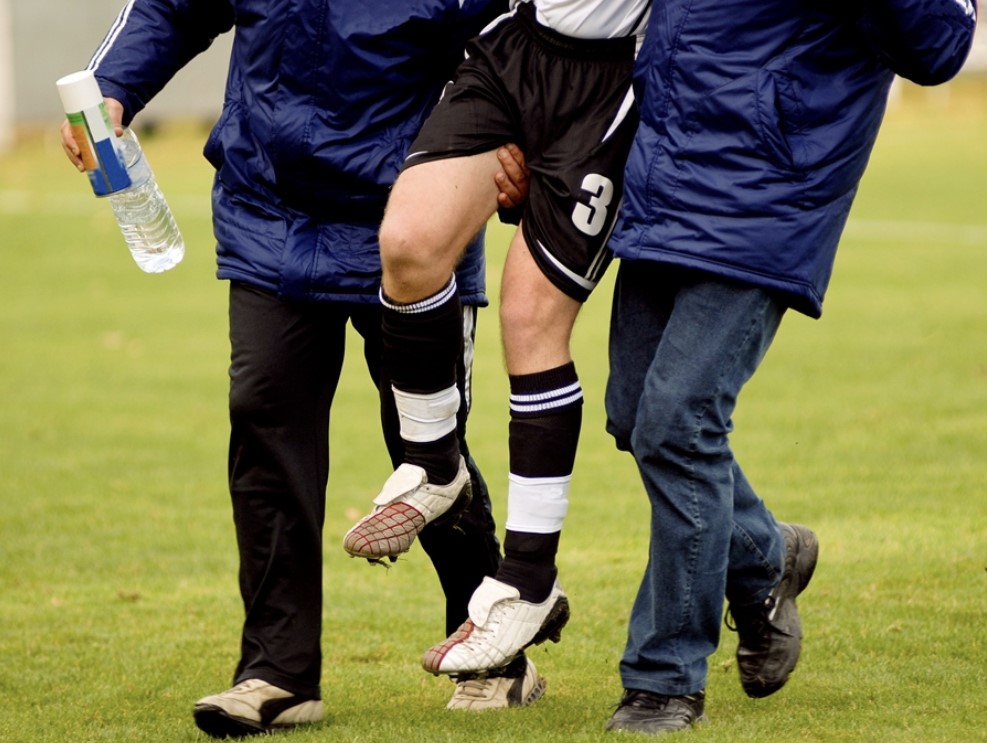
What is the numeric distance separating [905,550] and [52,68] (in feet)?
104

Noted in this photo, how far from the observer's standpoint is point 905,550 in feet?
22.5

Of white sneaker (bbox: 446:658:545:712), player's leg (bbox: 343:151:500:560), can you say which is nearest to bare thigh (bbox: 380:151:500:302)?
player's leg (bbox: 343:151:500:560)

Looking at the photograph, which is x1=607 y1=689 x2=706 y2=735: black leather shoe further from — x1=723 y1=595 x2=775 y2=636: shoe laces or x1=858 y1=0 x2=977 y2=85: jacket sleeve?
x1=858 y1=0 x2=977 y2=85: jacket sleeve

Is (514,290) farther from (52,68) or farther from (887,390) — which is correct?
(52,68)

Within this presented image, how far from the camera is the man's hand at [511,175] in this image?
4496 mm

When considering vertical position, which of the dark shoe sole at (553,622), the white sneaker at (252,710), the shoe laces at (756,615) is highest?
the dark shoe sole at (553,622)

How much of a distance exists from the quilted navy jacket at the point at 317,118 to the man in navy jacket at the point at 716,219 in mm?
749

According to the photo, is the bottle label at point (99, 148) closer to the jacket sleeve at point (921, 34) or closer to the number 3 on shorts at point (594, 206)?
the number 3 on shorts at point (594, 206)

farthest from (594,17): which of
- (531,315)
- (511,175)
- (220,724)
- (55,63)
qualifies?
(55,63)

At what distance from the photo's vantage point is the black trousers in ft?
16.0

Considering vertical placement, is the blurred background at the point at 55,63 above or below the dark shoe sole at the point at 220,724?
below

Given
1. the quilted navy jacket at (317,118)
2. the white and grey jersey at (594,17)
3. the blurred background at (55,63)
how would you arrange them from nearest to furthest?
the white and grey jersey at (594,17) < the quilted navy jacket at (317,118) < the blurred background at (55,63)

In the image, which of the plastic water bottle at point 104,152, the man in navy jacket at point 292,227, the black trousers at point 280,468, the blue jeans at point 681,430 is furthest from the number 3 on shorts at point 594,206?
the plastic water bottle at point 104,152

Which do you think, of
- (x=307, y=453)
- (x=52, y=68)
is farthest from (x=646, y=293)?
(x=52, y=68)
